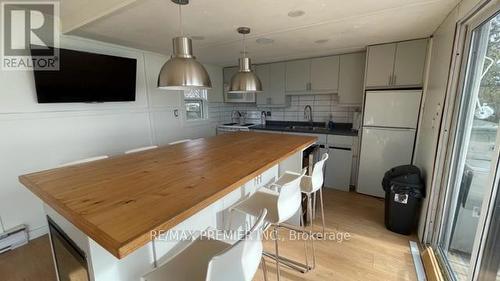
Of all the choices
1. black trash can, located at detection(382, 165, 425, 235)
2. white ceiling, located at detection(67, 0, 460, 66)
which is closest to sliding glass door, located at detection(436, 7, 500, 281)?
black trash can, located at detection(382, 165, 425, 235)

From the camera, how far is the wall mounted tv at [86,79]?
7.21ft

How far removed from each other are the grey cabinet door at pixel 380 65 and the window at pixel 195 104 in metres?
2.72

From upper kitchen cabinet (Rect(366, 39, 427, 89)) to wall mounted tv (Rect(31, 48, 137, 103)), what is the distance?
10.6ft

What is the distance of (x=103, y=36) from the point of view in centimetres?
248

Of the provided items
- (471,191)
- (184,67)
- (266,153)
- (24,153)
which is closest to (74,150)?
(24,153)

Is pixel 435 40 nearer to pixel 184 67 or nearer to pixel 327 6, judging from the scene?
pixel 327 6

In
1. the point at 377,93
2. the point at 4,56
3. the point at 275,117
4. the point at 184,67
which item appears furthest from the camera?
the point at 275,117

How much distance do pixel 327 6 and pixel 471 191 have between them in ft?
5.78

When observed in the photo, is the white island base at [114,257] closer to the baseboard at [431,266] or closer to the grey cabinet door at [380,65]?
the baseboard at [431,266]

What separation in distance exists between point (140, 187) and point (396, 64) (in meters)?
3.28

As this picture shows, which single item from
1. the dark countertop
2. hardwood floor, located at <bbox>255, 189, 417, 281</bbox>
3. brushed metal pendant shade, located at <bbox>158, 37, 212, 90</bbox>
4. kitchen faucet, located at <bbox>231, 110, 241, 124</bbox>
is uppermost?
→ brushed metal pendant shade, located at <bbox>158, 37, 212, 90</bbox>

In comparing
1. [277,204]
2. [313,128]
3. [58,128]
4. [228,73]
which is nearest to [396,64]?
[313,128]

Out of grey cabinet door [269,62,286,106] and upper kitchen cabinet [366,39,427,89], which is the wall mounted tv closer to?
grey cabinet door [269,62,286,106]

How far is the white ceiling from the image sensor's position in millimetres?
1736
